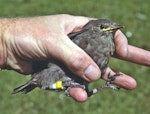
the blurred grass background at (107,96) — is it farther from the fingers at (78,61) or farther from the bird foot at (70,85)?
the fingers at (78,61)

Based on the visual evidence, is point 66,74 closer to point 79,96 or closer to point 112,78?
point 79,96

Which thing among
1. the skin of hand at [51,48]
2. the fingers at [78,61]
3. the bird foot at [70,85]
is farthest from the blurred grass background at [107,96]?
the fingers at [78,61]

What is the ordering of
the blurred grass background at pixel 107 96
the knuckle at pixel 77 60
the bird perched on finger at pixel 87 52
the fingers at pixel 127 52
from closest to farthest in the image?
1. the knuckle at pixel 77 60
2. the bird perched on finger at pixel 87 52
3. the fingers at pixel 127 52
4. the blurred grass background at pixel 107 96

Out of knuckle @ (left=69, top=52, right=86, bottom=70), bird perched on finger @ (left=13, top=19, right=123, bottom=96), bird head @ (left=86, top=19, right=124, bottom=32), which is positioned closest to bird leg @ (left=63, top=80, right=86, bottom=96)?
bird perched on finger @ (left=13, top=19, right=123, bottom=96)

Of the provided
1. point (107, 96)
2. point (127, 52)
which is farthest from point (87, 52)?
point (107, 96)

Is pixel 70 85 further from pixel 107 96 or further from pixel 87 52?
pixel 107 96

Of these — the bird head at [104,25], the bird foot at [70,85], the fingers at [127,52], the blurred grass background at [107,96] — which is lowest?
the blurred grass background at [107,96]

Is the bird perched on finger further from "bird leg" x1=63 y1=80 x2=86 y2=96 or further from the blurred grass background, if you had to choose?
the blurred grass background
